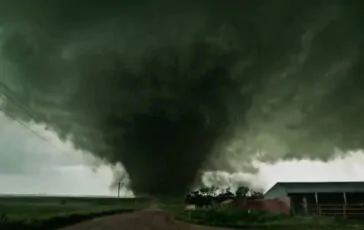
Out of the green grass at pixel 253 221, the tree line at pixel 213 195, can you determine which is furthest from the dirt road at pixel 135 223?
the tree line at pixel 213 195

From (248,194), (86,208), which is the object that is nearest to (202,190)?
(248,194)

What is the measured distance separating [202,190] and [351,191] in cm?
1064

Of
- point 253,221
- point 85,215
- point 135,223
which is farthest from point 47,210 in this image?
point 253,221

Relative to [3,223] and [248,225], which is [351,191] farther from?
[3,223]

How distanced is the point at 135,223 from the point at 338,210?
16.1 meters

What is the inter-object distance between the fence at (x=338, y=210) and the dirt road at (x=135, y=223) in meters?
12.7

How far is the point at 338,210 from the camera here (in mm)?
31516

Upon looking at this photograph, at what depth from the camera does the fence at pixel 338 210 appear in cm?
3042

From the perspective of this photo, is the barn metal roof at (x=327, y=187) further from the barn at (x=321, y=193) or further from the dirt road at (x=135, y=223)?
the dirt road at (x=135, y=223)

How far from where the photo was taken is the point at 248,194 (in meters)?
38.4

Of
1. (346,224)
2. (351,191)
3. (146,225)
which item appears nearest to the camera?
(146,225)

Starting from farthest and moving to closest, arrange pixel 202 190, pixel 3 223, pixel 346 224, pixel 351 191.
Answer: pixel 202 190 → pixel 351 191 → pixel 346 224 → pixel 3 223

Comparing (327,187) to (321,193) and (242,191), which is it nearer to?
(321,193)

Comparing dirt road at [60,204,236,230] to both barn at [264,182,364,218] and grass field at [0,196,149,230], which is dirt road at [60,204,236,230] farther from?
barn at [264,182,364,218]
